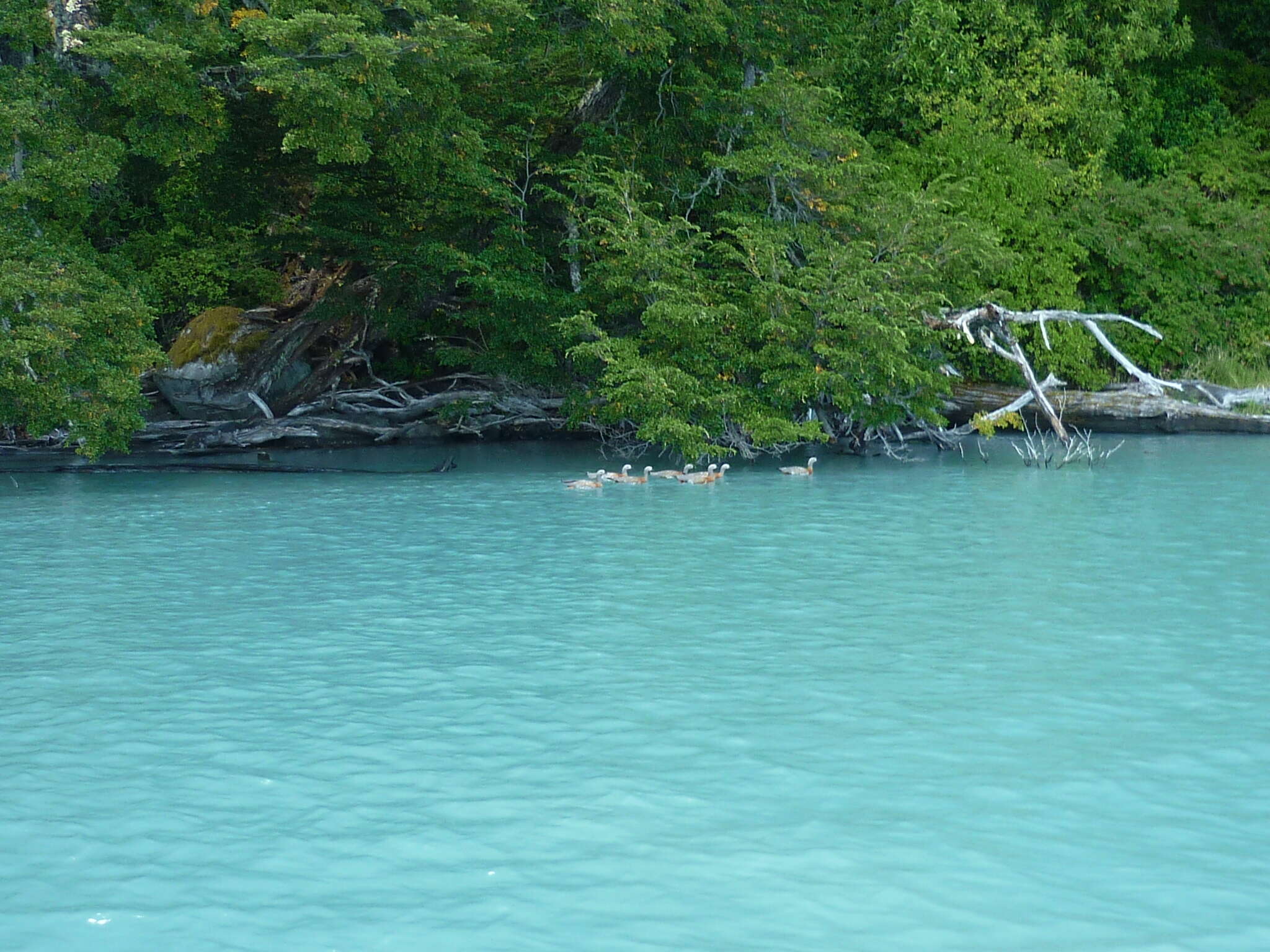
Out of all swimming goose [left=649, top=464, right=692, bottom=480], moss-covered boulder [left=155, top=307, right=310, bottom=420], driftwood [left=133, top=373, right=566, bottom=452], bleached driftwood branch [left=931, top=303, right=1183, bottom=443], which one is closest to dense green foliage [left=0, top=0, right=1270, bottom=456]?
swimming goose [left=649, top=464, right=692, bottom=480]

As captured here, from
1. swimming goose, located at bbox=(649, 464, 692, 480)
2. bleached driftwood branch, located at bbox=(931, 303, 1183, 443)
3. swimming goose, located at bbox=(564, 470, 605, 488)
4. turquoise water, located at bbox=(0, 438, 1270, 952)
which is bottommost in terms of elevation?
turquoise water, located at bbox=(0, 438, 1270, 952)

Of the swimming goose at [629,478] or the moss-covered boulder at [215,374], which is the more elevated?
the moss-covered boulder at [215,374]

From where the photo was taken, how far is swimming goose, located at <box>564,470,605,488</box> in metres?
19.2

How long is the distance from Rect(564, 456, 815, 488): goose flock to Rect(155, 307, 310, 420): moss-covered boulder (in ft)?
29.5

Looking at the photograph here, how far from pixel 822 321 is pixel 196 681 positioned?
1442 centimetres

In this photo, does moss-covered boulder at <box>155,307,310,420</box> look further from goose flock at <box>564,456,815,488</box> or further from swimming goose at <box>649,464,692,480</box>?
swimming goose at <box>649,464,692,480</box>

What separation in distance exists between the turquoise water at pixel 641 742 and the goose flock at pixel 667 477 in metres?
4.75

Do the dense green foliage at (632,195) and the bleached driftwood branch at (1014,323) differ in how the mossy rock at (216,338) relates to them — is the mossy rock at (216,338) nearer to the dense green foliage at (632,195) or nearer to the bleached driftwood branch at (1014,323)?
the dense green foliage at (632,195)

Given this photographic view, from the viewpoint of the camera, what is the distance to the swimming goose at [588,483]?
19.2m

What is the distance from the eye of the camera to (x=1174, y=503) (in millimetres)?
16656

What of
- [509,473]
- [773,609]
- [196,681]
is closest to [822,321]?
[509,473]

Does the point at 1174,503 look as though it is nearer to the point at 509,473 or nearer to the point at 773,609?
the point at 773,609

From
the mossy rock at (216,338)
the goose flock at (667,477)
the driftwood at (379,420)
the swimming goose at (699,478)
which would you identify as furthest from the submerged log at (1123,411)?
the mossy rock at (216,338)

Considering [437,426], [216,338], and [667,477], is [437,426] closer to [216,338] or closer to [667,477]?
[216,338]
